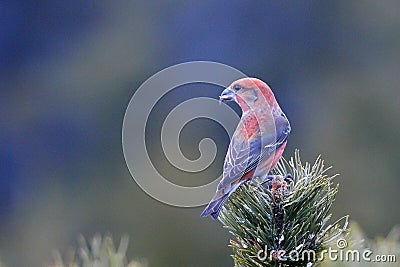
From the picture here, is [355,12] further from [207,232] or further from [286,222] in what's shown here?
[286,222]

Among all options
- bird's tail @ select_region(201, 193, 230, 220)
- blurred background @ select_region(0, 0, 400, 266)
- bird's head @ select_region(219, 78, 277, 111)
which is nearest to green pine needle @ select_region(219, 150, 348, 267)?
bird's tail @ select_region(201, 193, 230, 220)

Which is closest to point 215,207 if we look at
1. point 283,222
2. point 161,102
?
point 283,222

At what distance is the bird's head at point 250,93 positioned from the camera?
2.13ft

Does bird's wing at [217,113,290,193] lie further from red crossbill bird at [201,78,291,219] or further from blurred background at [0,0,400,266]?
blurred background at [0,0,400,266]

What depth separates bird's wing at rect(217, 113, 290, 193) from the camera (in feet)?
2.11

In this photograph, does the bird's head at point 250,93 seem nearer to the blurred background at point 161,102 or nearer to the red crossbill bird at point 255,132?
the red crossbill bird at point 255,132

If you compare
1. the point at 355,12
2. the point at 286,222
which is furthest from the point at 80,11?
the point at 286,222

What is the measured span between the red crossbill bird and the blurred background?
56.4 inches

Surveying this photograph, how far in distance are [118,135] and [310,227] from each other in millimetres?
1926

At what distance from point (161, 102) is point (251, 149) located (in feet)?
5.27

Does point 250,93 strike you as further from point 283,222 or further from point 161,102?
point 161,102

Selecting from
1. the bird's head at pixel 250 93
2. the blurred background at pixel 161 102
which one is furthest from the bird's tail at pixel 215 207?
the blurred background at pixel 161 102

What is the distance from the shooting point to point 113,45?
2.56 metres

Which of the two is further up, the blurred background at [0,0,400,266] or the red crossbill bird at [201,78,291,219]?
the blurred background at [0,0,400,266]
